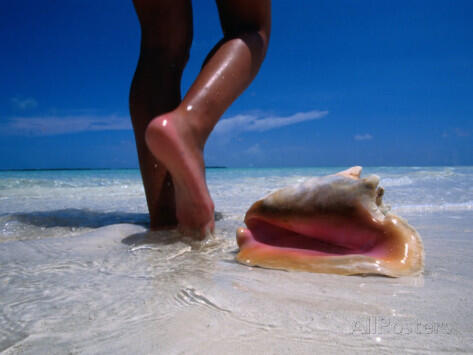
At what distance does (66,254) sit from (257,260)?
602 millimetres

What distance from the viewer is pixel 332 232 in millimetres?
1011

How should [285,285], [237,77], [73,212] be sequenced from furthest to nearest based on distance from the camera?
[73,212]
[237,77]
[285,285]

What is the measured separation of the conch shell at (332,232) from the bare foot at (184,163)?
178 millimetres

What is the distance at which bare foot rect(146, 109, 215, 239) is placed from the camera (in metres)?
1.11

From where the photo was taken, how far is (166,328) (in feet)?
1.91

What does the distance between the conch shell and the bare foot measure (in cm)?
18

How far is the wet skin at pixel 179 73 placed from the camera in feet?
4.21

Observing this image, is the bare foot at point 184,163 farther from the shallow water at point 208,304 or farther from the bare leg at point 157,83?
the bare leg at point 157,83

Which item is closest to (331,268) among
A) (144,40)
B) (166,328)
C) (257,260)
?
(257,260)

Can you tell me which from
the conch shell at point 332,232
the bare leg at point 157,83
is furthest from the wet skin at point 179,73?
the conch shell at point 332,232

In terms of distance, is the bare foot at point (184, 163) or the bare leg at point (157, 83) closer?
the bare foot at point (184, 163)

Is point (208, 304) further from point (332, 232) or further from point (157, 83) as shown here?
point (157, 83)

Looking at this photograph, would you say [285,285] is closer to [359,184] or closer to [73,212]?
[359,184]

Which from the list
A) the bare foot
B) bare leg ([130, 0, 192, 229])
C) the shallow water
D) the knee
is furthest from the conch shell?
the knee
